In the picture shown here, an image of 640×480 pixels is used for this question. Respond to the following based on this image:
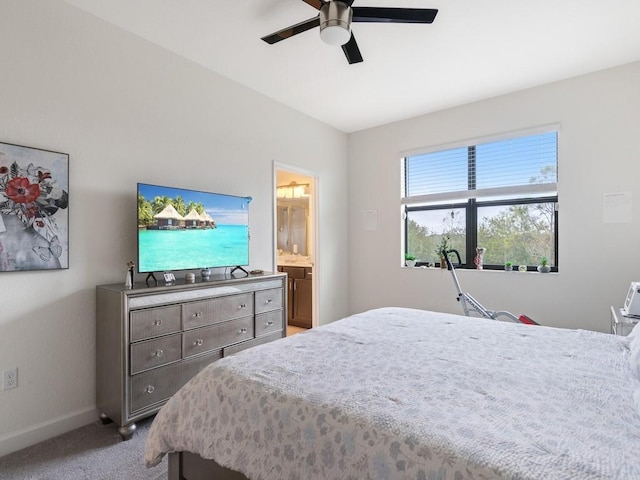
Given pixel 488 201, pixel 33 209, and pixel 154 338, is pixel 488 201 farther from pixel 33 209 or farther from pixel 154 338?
pixel 33 209

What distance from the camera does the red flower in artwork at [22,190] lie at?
210 centimetres

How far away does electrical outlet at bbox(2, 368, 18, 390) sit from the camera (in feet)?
6.87

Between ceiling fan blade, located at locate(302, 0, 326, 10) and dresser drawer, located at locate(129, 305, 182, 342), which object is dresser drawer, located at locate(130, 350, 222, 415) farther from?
ceiling fan blade, located at locate(302, 0, 326, 10)

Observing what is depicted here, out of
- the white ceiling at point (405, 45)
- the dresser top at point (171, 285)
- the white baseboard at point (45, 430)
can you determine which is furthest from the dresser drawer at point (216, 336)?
the white ceiling at point (405, 45)

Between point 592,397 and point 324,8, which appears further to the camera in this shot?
point 324,8

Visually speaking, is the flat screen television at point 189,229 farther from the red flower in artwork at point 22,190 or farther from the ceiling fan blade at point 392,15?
the ceiling fan blade at point 392,15

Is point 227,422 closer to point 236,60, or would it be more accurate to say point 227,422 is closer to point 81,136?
point 81,136

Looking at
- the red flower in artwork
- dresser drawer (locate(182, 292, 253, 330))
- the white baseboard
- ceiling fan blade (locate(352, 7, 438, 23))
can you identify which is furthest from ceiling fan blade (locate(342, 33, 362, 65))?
the white baseboard

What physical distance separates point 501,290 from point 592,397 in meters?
2.80

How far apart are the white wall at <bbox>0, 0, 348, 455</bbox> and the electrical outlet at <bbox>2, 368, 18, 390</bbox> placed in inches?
1.3

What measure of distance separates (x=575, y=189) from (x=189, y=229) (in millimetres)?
3564

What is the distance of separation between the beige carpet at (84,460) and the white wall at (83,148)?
116mm

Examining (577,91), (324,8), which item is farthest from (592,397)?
(577,91)

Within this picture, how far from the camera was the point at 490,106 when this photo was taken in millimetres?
3875
